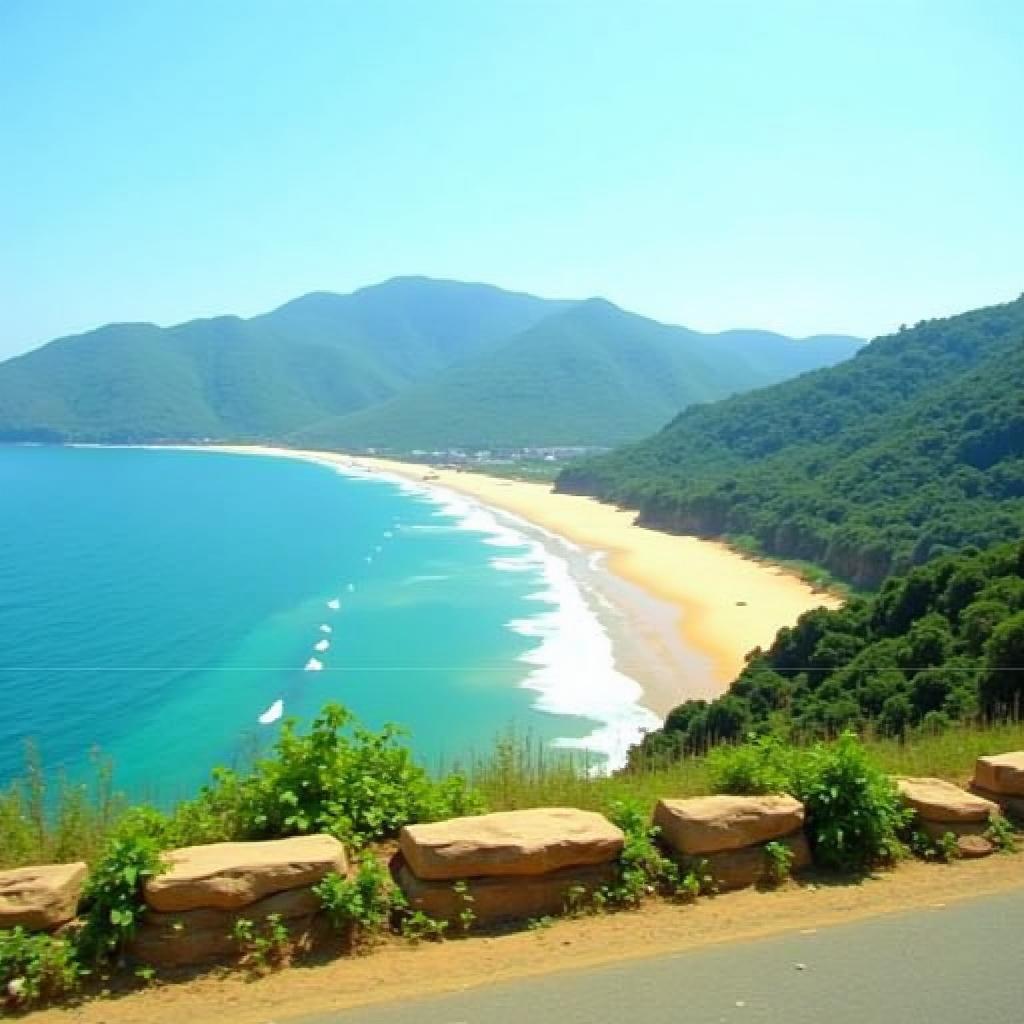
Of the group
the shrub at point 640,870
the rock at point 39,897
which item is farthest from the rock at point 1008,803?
the rock at point 39,897

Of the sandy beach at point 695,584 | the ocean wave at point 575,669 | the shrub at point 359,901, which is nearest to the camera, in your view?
the shrub at point 359,901

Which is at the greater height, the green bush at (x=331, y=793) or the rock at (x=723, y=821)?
the green bush at (x=331, y=793)

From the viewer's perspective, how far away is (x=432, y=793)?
5918mm

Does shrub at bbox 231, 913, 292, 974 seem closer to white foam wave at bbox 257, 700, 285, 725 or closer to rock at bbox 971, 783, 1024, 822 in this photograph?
rock at bbox 971, 783, 1024, 822

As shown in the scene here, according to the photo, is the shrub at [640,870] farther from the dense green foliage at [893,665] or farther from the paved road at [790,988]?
the dense green foliage at [893,665]

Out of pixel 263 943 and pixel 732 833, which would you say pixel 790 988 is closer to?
pixel 732 833

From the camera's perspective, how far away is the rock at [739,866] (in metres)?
5.46

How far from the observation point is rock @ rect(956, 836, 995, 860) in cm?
591

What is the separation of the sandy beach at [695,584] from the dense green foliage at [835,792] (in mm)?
24180

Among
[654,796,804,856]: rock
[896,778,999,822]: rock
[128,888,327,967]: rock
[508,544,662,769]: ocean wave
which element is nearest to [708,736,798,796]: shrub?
[654,796,804,856]: rock

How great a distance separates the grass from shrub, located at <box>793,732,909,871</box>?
0.73 metres


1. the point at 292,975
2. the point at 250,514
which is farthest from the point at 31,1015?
the point at 250,514

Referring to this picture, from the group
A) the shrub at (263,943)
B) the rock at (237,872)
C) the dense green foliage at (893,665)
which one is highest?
the rock at (237,872)

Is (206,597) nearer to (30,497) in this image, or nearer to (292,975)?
(292,975)
